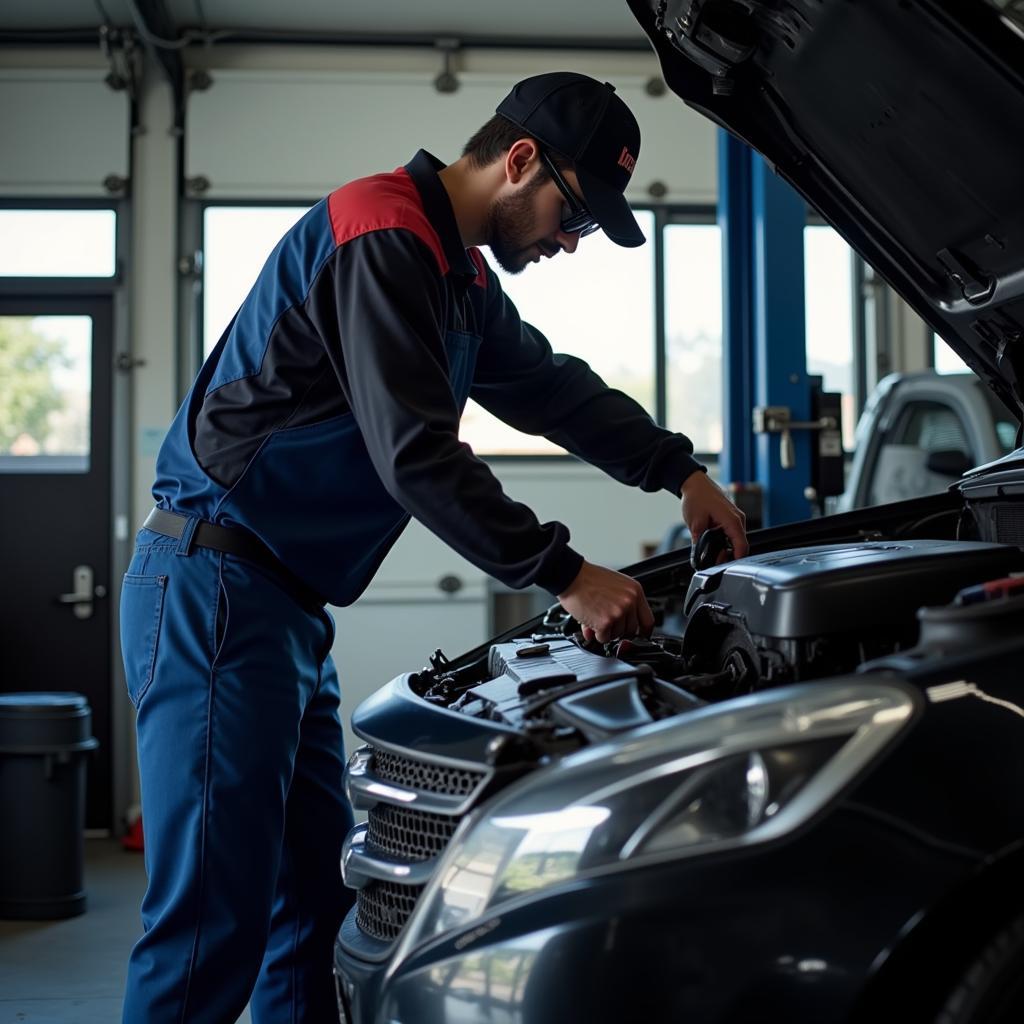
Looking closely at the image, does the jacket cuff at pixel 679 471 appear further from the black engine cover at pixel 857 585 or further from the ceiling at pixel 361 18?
the ceiling at pixel 361 18

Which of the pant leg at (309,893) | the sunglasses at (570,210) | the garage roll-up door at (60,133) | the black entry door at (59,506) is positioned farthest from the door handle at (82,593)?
the sunglasses at (570,210)

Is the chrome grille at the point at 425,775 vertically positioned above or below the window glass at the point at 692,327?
below

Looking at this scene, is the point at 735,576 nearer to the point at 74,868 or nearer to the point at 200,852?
the point at 200,852

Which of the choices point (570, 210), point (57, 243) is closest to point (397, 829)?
point (570, 210)

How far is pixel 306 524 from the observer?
1.77m

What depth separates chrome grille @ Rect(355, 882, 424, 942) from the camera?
4.43 ft

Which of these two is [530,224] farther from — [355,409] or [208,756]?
[208,756]

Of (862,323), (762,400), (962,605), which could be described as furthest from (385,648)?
(962,605)

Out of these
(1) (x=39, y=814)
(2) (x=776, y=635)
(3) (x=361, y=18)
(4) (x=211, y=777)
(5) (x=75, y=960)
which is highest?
(3) (x=361, y=18)

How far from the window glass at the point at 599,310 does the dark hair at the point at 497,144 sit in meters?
3.93

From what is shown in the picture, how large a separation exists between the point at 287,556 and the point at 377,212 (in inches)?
20.4

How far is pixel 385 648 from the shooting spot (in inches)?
217

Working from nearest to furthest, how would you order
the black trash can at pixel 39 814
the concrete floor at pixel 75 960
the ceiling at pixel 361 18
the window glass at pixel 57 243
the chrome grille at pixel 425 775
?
the chrome grille at pixel 425 775, the concrete floor at pixel 75 960, the black trash can at pixel 39 814, the ceiling at pixel 361 18, the window glass at pixel 57 243

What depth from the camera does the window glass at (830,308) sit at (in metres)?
6.04
